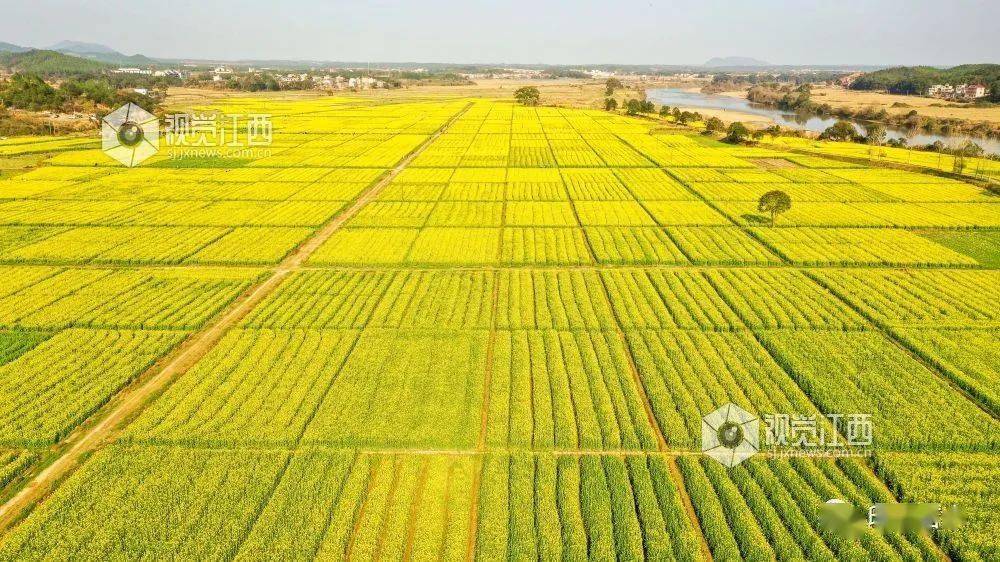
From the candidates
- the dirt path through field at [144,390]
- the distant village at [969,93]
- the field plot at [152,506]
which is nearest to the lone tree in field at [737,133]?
the dirt path through field at [144,390]

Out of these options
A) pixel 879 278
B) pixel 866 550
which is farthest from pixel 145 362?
pixel 879 278

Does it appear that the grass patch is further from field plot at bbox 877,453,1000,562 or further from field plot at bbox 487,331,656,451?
field plot at bbox 487,331,656,451

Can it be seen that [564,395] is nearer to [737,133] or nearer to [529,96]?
[737,133]

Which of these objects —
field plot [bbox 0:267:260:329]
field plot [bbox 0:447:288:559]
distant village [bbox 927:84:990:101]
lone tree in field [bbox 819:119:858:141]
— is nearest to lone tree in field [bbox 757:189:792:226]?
field plot [bbox 0:267:260:329]

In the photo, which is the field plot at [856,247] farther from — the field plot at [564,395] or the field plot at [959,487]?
the field plot at [564,395]

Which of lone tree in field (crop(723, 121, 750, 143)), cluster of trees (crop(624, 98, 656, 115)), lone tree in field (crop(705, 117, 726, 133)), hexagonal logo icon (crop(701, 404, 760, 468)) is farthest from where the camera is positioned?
cluster of trees (crop(624, 98, 656, 115))

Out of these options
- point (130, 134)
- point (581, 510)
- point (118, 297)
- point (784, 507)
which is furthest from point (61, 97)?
point (784, 507)

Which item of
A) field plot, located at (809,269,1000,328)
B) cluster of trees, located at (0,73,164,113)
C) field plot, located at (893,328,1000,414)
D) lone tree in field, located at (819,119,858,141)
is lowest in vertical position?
field plot, located at (893,328,1000,414)
